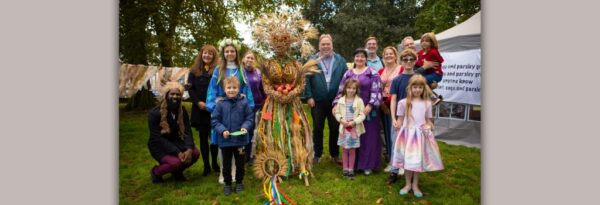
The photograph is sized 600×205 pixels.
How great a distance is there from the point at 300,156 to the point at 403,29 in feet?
5.35

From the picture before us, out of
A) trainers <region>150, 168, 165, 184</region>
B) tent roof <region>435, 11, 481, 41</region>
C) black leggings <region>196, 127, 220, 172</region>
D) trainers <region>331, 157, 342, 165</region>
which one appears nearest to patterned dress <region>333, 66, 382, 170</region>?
trainers <region>331, 157, 342, 165</region>

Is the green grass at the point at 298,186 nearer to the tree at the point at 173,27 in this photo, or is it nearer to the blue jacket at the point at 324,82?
the tree at the point at 173,27

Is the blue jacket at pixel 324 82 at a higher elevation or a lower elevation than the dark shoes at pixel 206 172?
higher

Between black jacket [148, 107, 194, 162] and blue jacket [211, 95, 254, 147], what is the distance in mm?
515

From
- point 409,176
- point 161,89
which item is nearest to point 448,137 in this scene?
point 409,176

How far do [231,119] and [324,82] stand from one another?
116 cm

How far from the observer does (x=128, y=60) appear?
138 inches

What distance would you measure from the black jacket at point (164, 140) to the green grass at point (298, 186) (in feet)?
0.20

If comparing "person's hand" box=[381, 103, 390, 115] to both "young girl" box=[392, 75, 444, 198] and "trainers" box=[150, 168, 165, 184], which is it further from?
"trainers" box=[150, 168, 165, 184]

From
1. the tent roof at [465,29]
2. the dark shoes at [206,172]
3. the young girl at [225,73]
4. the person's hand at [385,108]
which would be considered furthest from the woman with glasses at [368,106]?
the dark shoes at [206,172]

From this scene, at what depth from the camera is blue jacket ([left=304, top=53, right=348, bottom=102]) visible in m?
4.12

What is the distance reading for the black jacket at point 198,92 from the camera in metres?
3.88

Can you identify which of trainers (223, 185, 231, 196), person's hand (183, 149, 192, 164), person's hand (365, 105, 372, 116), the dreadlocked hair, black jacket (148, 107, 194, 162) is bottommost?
trainers (223, 185, 231, 196)

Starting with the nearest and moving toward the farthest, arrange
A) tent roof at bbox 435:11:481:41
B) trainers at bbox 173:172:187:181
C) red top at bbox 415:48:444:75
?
1. tent roof at bbox 435:11:481:41
2. red top at bbox 415:48:444:75
3. trainers at bbox 173:172:187:181
